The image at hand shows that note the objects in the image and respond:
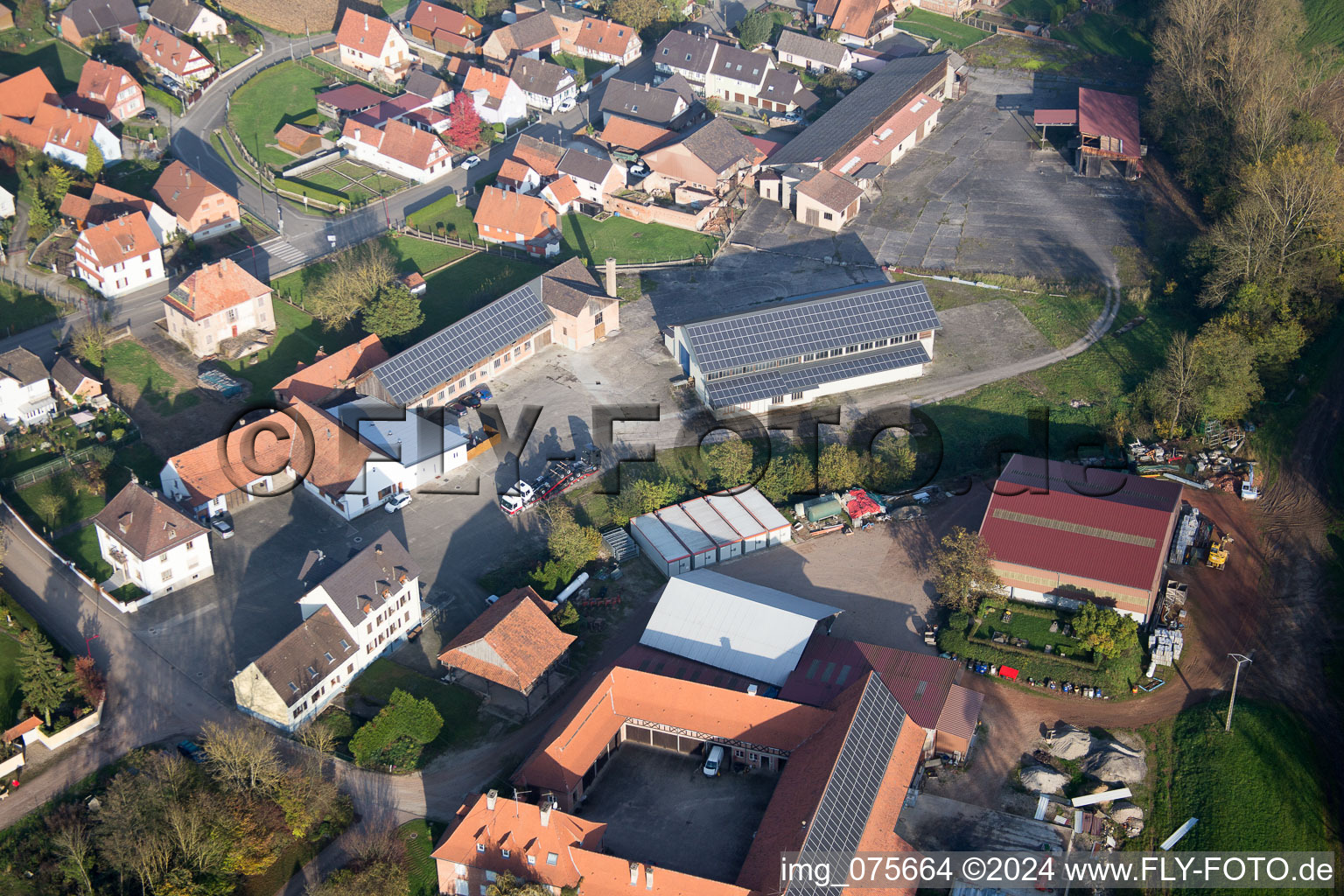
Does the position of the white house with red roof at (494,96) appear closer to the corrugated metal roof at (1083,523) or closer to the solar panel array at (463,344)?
the solar panel array at (463,344)

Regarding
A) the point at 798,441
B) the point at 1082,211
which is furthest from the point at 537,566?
the point at 1082,211

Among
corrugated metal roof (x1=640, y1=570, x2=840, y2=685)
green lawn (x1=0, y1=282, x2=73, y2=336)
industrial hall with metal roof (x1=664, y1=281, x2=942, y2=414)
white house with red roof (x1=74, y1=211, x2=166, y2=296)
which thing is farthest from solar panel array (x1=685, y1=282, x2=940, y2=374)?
green lawn (x1=0, y1=282, x2=73, y2=336)

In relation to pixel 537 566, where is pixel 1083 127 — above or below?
above

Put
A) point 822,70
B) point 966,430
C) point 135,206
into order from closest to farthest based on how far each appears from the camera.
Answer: point 966,430, point 135,206, point 822,70

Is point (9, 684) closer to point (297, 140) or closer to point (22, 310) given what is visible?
point (22, 310)

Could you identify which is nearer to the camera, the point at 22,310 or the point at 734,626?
the point at 734,626

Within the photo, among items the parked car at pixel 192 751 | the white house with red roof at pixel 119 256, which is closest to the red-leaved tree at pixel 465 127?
the white house with red roof at pixel 119 256

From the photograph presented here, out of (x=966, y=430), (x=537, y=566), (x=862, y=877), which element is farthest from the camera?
(x=966, y=430)

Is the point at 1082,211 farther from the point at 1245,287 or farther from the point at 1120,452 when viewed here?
the point at 1120,452

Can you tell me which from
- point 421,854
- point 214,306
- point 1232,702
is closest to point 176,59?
point 214,306
